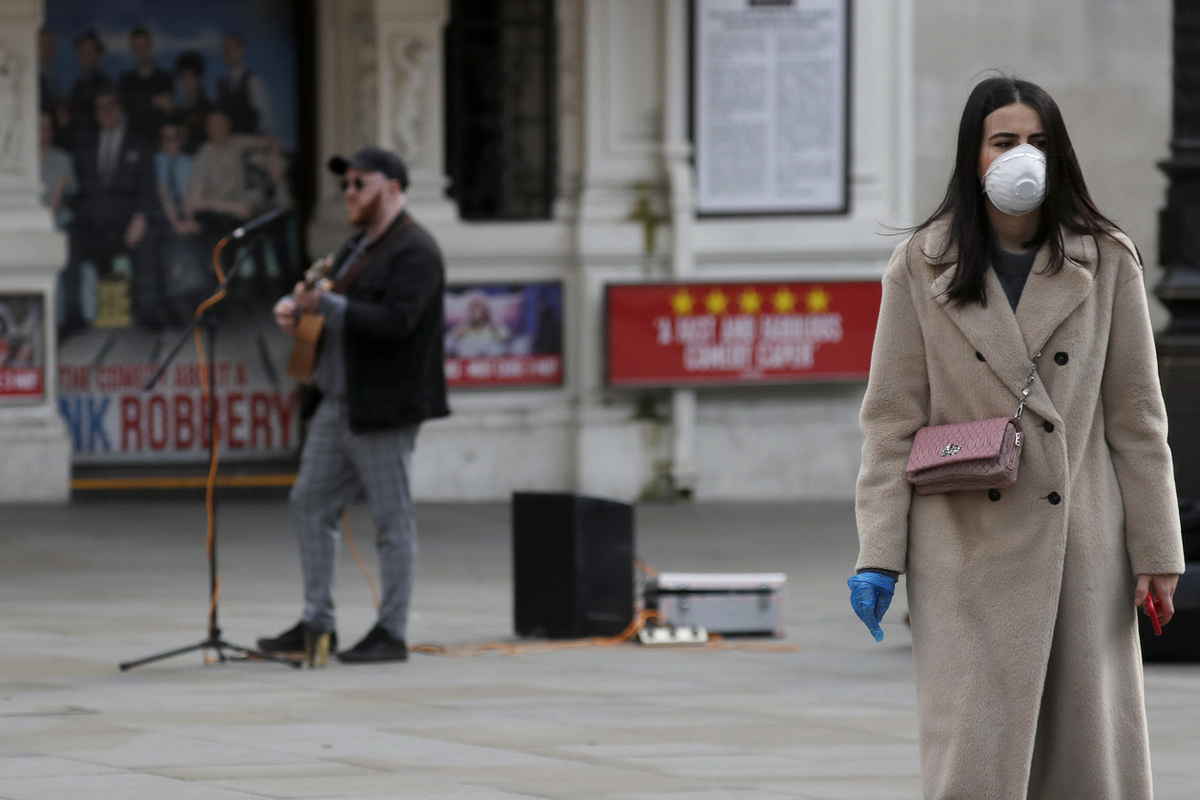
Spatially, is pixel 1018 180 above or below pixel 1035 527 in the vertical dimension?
above

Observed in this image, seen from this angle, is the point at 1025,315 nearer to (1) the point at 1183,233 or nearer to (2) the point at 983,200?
(2) the point at 983,200

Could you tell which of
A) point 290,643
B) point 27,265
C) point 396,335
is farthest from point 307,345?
point 27,265

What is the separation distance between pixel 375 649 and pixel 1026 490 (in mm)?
4570

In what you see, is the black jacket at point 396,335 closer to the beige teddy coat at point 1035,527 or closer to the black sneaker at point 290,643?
the black sneaker at point 290,643

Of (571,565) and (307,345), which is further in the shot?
(571,565)

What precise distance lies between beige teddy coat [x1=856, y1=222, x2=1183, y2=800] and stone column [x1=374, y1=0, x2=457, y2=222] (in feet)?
33.1

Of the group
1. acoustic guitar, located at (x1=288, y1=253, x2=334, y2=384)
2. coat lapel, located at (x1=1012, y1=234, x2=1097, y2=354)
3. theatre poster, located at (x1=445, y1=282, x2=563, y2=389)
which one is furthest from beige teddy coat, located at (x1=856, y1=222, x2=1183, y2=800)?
theatre poster, located at (x1=445, y1=282, x2=563, y2=389)

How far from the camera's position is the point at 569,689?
7.86m

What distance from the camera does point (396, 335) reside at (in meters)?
8.23

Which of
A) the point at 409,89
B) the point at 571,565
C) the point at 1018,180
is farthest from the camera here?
the point at 409,89

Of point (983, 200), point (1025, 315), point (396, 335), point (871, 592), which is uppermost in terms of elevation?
point (983, 200)

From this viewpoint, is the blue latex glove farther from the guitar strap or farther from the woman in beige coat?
the guitar strap

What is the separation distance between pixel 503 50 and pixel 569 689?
296 inches

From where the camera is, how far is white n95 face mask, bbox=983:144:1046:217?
13.8 ft
